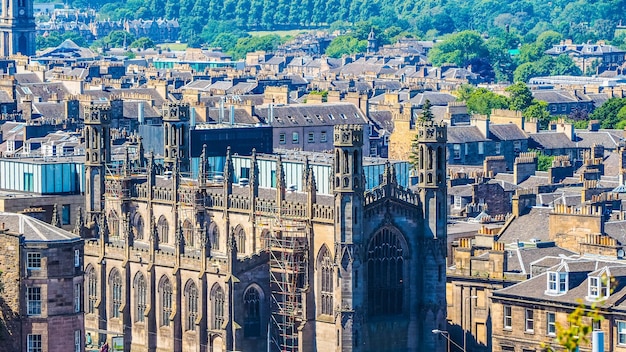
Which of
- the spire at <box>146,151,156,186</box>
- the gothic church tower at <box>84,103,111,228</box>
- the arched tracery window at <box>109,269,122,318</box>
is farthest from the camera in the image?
the gothic church tower at <box>84,103,111,228</box>

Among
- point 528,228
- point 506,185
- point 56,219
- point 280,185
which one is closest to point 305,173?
point 280,185

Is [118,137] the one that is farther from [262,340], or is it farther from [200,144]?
[262,340]

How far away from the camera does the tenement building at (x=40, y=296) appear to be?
10450 centimetres

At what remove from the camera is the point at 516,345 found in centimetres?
11800

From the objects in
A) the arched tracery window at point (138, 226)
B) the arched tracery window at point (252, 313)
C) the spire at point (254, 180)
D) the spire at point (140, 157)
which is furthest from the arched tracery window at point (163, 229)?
the arched tracery window at point (252, 313)

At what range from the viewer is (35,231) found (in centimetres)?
10600

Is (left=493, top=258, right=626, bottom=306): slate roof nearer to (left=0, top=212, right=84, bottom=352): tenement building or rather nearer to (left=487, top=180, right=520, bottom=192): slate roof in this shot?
(left=0, top=212, right=84, bottom=352): tenement building

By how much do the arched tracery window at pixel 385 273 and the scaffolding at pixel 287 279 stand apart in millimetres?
3693

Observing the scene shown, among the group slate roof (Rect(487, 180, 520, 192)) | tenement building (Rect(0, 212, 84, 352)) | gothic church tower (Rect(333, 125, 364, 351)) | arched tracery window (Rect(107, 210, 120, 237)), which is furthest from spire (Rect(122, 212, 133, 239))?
slate roof (Rect(487, 180, 520, 192))

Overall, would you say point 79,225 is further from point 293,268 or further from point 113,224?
point 293,268

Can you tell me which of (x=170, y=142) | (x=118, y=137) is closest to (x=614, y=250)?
(x=170, y=142)

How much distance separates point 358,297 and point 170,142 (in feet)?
81.6

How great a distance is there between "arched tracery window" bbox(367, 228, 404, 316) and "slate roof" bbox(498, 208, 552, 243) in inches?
495

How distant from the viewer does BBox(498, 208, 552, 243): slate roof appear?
13700 cm
